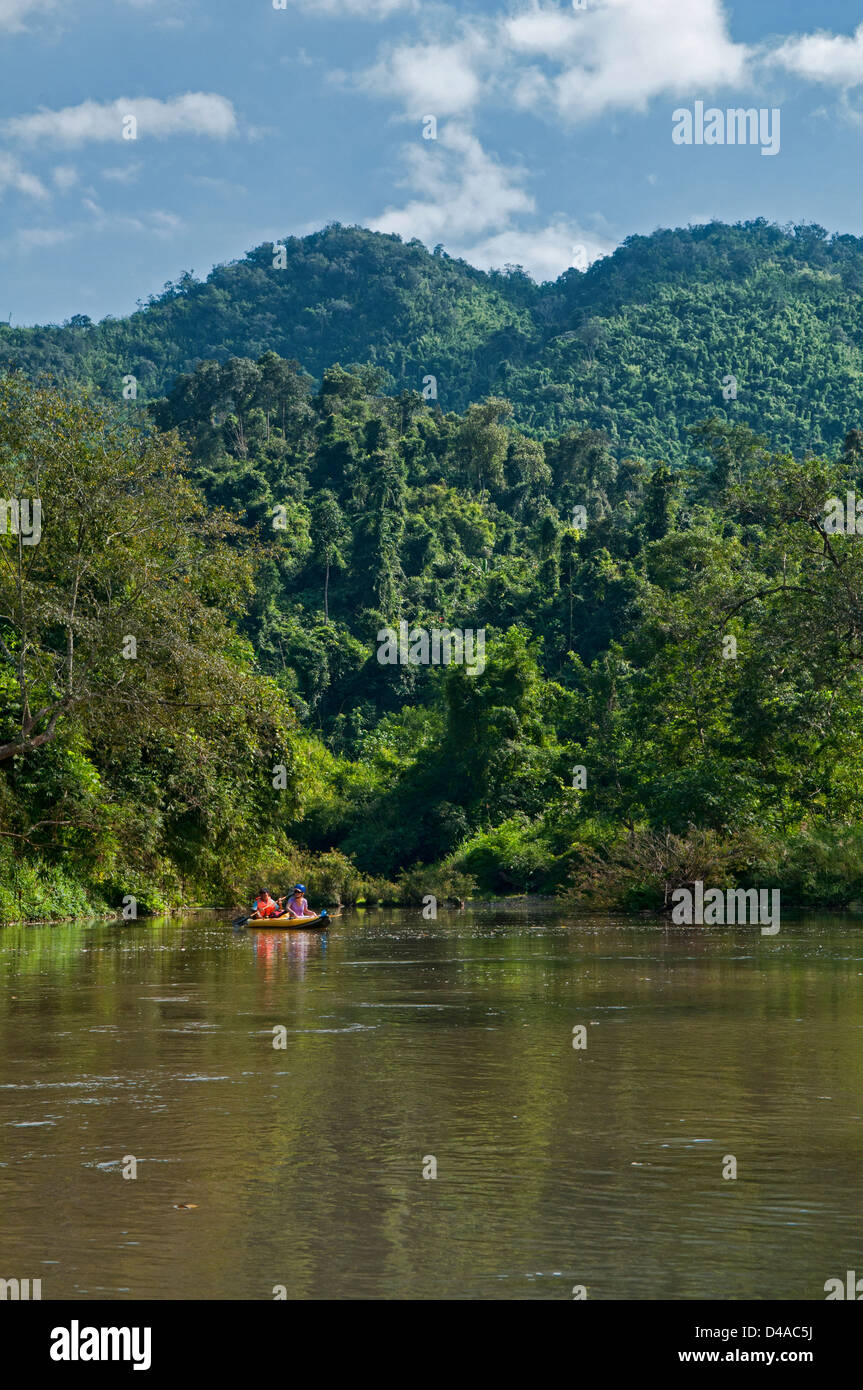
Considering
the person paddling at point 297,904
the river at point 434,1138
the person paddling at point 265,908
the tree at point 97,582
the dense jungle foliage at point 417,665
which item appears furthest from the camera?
the person paddling at point 297,904

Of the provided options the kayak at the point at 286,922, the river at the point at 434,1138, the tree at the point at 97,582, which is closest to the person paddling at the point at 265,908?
the kayak at the point at 286,922

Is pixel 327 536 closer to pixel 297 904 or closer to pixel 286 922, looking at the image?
pixel 297 904

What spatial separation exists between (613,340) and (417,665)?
77598 millimetres

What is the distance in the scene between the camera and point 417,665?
247 feet

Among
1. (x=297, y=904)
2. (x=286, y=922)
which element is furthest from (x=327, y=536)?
(x=286, y=922)

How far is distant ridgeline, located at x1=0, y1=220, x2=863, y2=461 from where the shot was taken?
126 meters

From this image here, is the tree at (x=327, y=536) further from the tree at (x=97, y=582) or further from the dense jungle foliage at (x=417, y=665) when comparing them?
the tree at (x=97, y=582)

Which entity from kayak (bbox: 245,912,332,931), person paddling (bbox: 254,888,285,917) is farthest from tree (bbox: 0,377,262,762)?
kayak (bbox: 245,912,332,931)

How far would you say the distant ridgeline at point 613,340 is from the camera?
126 m

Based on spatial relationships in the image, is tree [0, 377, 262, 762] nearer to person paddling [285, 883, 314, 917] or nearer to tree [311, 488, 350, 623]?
person paddling [285, 883, 314, 917]

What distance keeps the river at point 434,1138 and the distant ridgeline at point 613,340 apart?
84.3 metres

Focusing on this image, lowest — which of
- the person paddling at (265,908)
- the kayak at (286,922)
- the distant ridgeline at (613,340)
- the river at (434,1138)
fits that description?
the kayak at (286,922)

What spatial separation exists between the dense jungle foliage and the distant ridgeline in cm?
121
